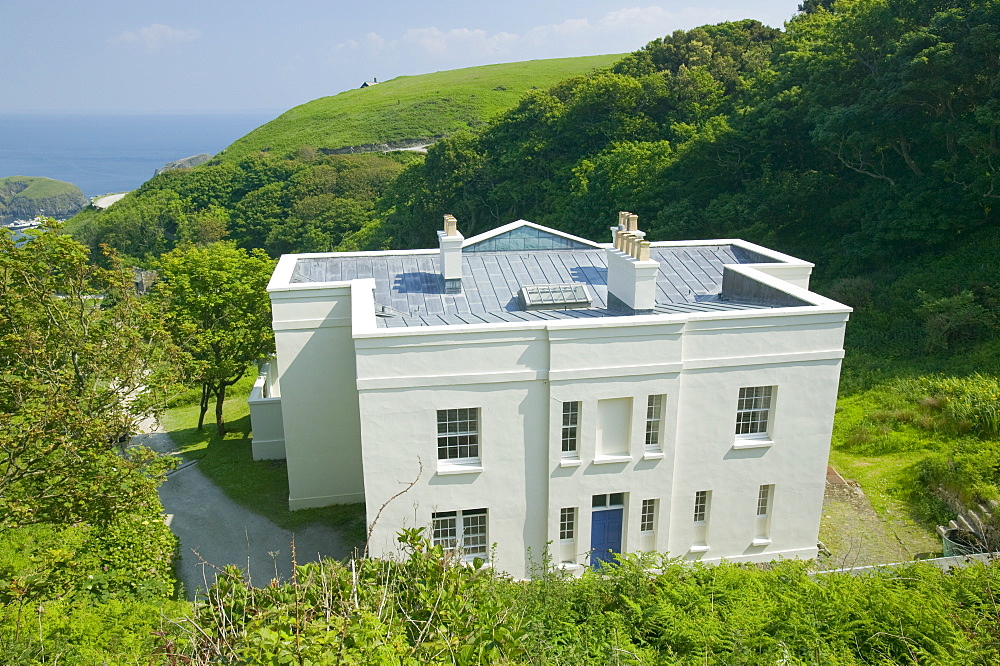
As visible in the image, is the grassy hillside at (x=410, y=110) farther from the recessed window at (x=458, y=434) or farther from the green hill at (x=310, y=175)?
the recessed window at (x=458, y=434)

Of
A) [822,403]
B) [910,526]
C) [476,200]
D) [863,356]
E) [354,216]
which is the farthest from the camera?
[354,216]

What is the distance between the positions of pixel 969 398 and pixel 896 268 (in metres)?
14.5

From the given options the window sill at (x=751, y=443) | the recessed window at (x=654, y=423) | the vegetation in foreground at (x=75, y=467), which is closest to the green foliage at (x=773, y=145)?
the window sill at (x=751, y=443)

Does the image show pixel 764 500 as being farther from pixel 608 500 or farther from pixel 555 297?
pixel 555 297

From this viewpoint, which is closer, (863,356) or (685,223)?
(863,356)

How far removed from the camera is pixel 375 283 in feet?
72.4

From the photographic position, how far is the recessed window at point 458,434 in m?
17.5

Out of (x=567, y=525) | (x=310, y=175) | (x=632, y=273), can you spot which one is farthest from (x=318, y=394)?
(x=310, y=175)

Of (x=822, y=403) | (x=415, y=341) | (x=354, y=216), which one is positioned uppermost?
(x=415, y=341)

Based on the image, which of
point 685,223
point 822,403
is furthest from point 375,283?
point 685,223

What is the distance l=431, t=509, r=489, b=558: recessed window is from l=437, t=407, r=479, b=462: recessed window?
4.83 ft

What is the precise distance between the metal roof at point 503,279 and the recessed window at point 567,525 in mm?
4956

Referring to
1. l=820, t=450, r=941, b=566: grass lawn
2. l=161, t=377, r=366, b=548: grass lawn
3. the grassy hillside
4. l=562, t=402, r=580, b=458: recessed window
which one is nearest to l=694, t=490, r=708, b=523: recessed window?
l=820, t=450, r=941, b=566: grass lawn

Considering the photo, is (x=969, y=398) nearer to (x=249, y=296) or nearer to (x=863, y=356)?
(x=863, y=356)
